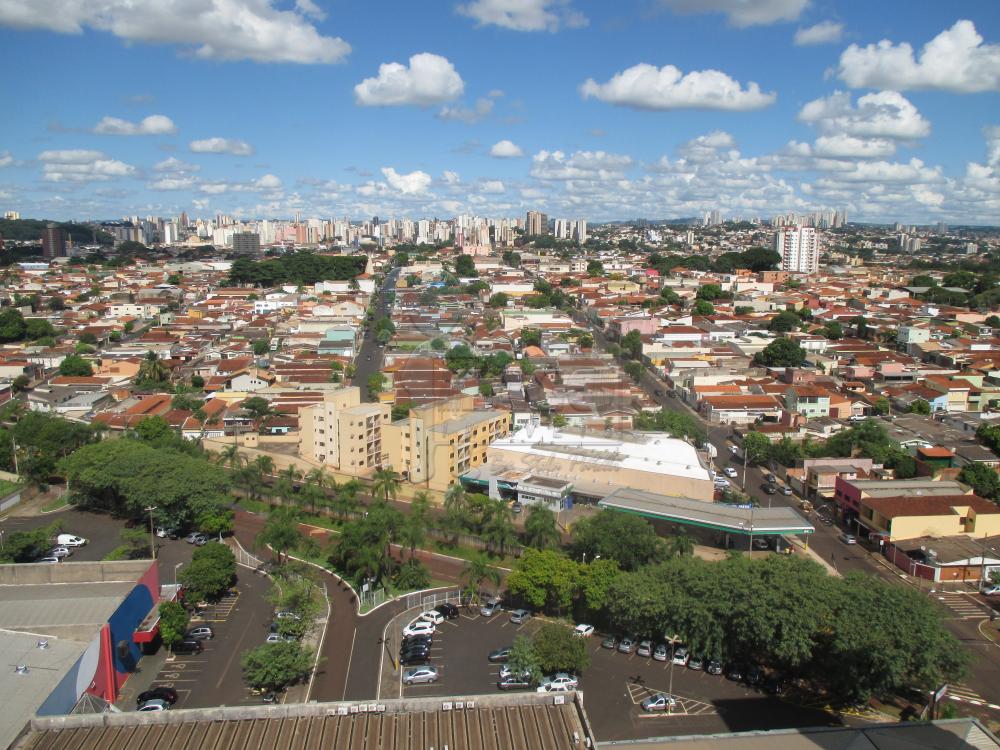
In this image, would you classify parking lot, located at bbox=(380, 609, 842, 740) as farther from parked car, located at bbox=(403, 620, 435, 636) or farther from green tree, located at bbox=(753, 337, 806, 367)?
green tree, located at bbox=(753, 337, 806, 367)

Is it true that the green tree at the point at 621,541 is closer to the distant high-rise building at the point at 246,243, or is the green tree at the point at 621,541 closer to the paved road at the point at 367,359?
the paved road at the point at 367,359

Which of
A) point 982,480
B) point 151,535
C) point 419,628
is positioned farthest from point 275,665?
point 982,480

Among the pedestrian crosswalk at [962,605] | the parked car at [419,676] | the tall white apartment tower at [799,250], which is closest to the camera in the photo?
the parked car at [419,676]

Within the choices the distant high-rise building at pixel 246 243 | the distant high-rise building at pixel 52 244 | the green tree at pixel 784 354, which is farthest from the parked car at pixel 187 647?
the distant high-rise building at pixel 246 243

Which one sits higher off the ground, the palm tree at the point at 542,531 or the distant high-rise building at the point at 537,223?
the distant high-rise building at the point at 537,223

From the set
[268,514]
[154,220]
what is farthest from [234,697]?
[154,220]

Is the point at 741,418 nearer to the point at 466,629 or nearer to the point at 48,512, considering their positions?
the point at 466,629
